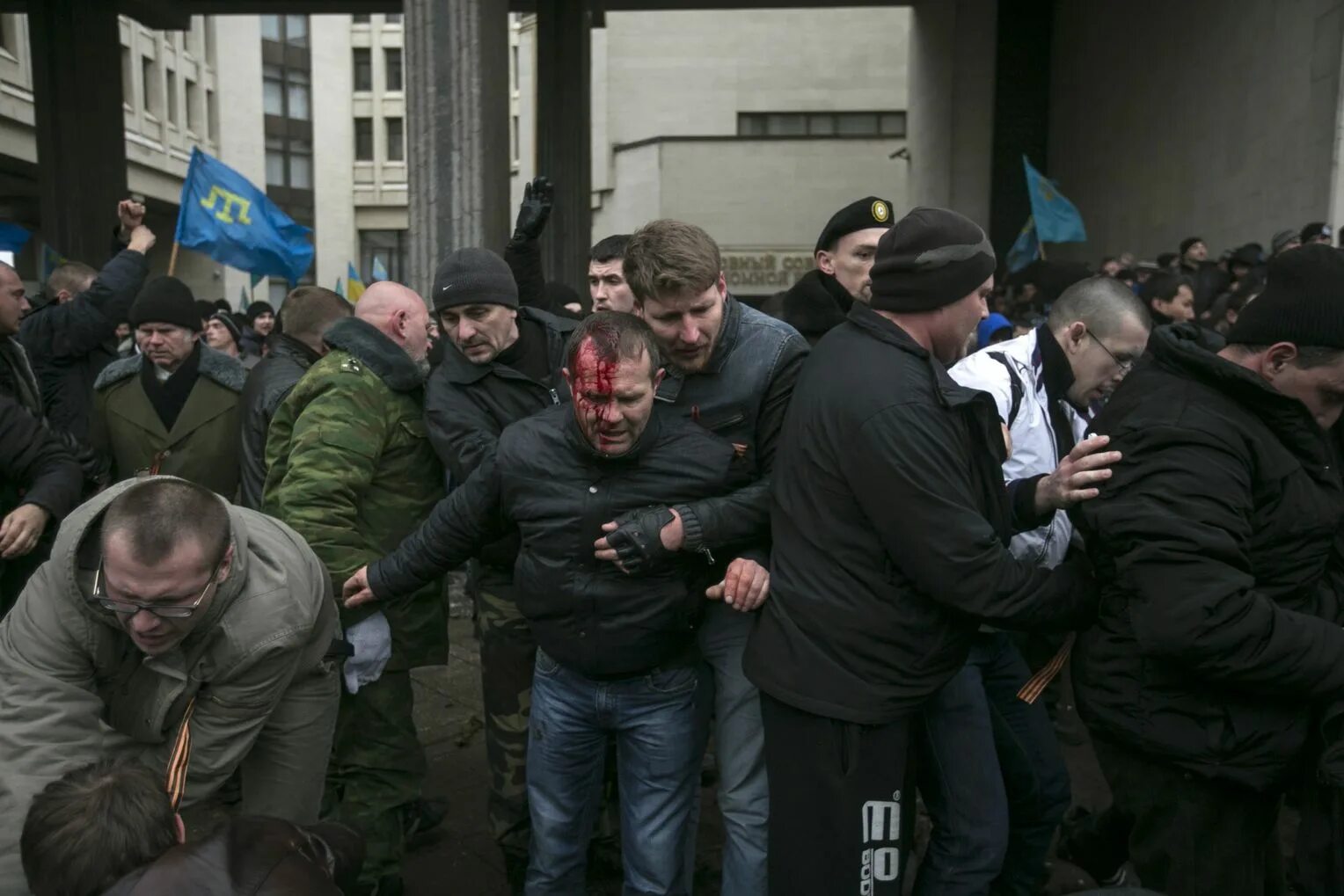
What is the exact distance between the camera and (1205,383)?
2.47 meters

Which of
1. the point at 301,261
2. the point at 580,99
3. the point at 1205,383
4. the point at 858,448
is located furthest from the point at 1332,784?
the point at 580,99

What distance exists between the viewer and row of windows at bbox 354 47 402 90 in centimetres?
5288

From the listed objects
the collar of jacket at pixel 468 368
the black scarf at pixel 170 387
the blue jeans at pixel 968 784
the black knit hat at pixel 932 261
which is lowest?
the blue jeans at pixel 968 784

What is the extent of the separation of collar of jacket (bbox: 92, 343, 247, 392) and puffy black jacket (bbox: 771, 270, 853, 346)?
2.58 meters

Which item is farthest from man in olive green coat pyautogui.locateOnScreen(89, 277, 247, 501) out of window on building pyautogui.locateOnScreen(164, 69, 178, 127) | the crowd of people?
window on building pyautogui.locateOnScreen(164, 69, 178, 127)

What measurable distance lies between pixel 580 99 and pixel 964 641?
1364cm

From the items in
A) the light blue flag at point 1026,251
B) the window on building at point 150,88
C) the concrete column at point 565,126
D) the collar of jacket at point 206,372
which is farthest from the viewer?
the window on building at point 150,88

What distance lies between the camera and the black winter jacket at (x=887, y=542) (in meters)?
2.45

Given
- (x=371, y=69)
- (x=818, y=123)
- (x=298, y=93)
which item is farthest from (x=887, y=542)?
(x=298, y=93)

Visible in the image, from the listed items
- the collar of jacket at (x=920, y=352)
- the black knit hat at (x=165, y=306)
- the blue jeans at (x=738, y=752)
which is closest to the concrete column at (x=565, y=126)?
the black knit hat at (x=165, y=306)

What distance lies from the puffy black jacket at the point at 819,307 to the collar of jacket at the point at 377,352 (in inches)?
52.0

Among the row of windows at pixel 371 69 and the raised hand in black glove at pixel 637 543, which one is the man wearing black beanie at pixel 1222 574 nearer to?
the raised hand in black glove at pixel 637 543

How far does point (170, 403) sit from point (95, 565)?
2705mm

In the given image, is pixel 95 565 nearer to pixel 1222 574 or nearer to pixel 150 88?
pixel 1222 574
